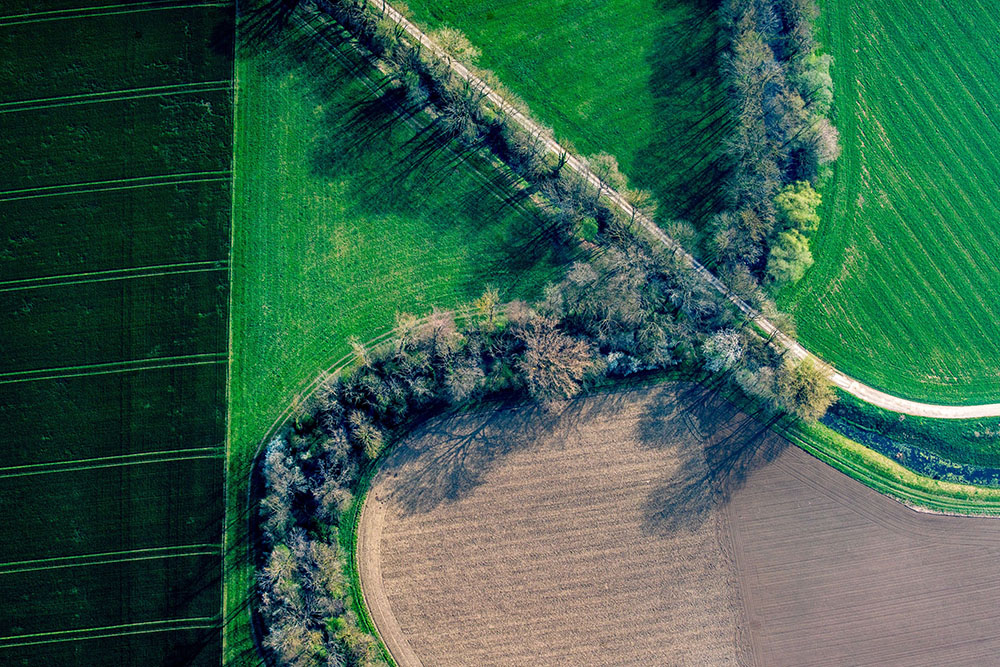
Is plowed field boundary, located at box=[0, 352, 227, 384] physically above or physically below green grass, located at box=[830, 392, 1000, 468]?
above

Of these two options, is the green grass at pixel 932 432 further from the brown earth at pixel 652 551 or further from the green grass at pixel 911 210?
the brown earth at pixel 652 551

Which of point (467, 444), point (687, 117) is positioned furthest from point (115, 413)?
point (687, 117)

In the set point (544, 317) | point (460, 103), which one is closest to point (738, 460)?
point (544, 317)

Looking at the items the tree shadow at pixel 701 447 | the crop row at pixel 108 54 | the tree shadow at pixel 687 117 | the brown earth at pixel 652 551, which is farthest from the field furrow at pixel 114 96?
the tree shadow at pixel 701 447

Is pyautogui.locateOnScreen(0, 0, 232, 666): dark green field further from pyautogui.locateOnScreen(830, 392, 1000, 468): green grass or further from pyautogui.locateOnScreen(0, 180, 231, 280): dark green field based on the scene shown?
pyautogui.locateOnScreen(830, 392, 1000, 468): green grass

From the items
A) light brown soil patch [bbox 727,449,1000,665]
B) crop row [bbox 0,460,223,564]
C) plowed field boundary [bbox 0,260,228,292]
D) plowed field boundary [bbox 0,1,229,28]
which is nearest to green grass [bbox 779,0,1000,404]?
light brown soil patch [bbox 727,449,1000,665]

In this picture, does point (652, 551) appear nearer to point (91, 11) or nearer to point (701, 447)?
point (701, 447)
